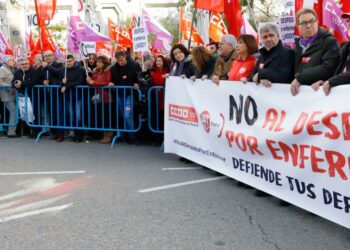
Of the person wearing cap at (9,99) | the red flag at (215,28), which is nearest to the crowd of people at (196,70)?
the person wearing cap at (9,99)

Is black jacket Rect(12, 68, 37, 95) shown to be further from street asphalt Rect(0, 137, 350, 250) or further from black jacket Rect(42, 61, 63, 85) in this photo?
street asphalt Rect(0, 137, 350, 250)

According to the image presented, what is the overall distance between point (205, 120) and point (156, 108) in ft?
8.57

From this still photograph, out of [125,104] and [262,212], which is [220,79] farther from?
[125,104]

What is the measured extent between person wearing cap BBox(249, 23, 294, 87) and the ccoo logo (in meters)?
1.22

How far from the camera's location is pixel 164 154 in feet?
28.0

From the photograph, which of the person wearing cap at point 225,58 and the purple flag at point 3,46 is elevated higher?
the purple flag at point 3,46

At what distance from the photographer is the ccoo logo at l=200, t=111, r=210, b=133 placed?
6.89 m

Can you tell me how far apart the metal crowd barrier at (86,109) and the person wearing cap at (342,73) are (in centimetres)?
506

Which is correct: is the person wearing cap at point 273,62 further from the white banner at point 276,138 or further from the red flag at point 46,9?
the red flag at point 46,9

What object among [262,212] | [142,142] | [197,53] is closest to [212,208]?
[262,212]

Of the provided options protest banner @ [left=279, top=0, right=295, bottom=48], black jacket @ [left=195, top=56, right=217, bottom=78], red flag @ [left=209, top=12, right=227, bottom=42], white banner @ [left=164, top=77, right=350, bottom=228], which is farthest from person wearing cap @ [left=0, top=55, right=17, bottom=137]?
protest banner @ [left=279, top=0, right=295, bottom=48]

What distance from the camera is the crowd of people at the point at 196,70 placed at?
5.05 m

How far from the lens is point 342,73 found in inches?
179

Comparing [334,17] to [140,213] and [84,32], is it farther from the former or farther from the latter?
[84,32]
